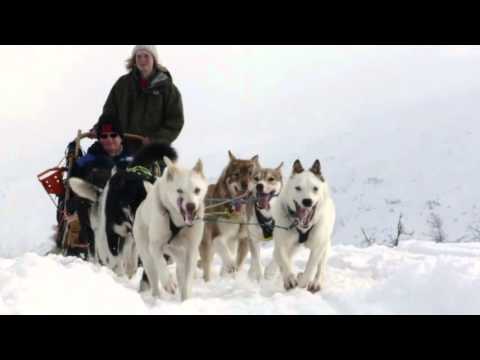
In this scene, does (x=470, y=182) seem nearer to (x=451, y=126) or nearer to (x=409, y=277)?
(x=451, y=126)

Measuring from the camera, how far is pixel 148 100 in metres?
6.59

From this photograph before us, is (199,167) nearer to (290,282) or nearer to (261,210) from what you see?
(290,282)

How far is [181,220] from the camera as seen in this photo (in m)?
4.72

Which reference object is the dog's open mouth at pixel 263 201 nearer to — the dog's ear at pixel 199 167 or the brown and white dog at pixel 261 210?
the brown and white dog at pixel 261 210

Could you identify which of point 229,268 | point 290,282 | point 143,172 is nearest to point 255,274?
point 229,268

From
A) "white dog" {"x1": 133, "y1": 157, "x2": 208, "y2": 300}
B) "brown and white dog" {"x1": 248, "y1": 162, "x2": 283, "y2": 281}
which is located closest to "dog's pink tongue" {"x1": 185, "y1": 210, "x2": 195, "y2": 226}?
"white dog" {"x1": 133, "y1": 157, "x2": 208, "y2": 300}

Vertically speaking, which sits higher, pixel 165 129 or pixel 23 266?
pixel 165 129

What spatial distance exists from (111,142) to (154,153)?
2.92 ft

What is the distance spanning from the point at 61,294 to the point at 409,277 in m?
1.98

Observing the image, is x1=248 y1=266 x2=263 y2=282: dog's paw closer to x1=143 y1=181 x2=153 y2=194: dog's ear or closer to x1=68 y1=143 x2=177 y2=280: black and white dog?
x1=68 y1=143 x2=177 y2=280: black and white dog

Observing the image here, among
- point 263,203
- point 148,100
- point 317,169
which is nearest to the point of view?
point 317,169

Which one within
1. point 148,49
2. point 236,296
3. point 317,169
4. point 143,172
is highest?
point 148,49

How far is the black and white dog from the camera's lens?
5.42 meters
